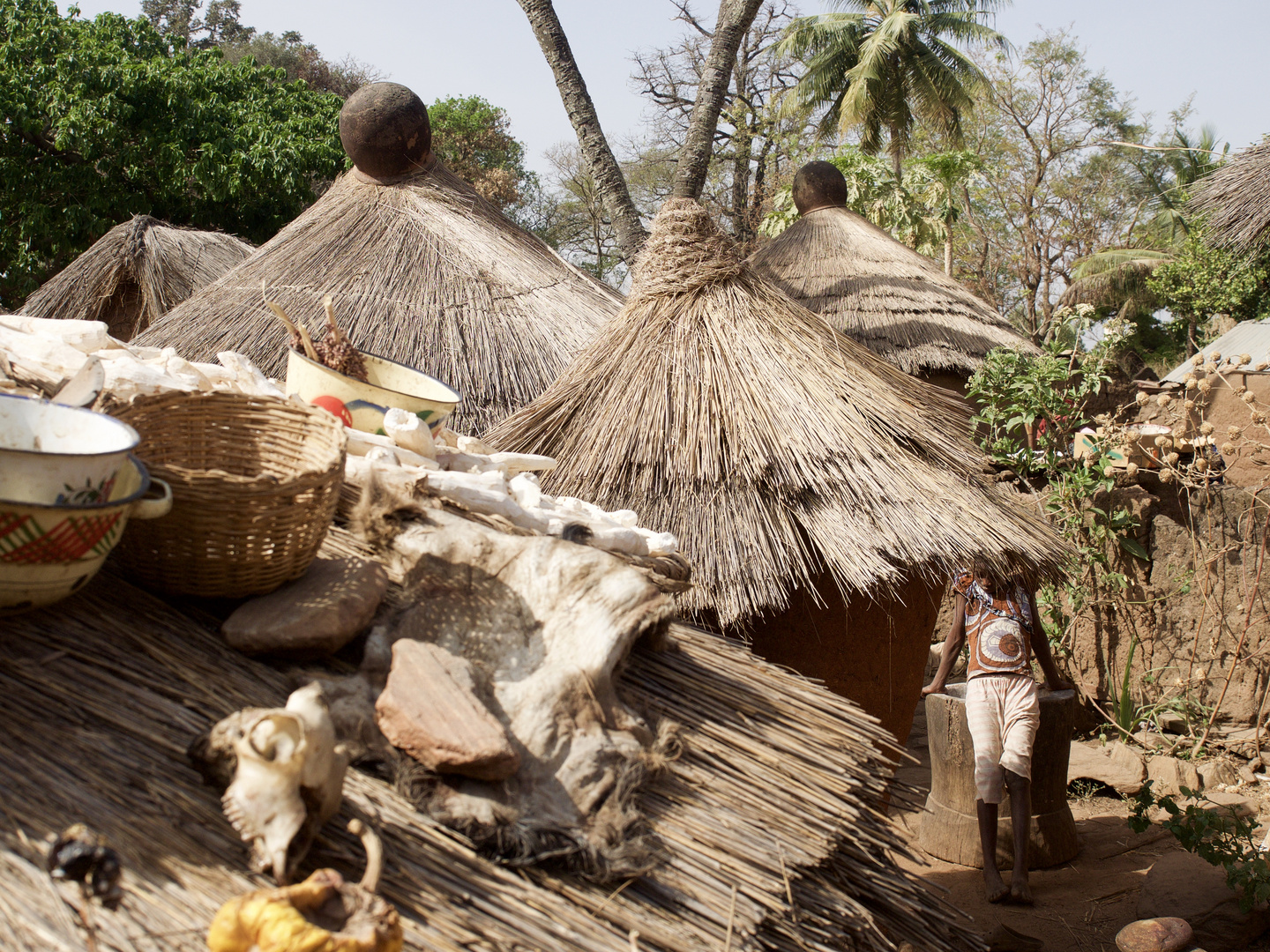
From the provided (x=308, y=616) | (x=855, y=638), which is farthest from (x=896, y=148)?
(x=308, y=616)

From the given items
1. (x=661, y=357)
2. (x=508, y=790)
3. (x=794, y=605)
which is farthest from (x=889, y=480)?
(x=508, y=790)

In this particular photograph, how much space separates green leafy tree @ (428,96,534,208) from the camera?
2039 centimetres

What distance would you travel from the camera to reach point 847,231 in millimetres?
8547

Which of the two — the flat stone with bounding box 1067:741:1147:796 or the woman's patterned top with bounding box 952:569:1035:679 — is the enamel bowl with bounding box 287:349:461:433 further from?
the flat stone with bounding box 1067:741:1147:796

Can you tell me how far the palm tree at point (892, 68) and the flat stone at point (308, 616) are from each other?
630 inches

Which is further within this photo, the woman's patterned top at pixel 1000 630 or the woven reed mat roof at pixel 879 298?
the woven reed mat roof at pixel 879 298

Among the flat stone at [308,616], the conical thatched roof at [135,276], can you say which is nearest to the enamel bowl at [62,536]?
the flat stone at [308,616]

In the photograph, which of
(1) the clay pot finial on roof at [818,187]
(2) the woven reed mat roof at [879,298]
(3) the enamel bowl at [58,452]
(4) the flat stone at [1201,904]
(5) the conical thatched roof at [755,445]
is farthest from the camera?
(1) the clay pot finial on roof at [818,187]

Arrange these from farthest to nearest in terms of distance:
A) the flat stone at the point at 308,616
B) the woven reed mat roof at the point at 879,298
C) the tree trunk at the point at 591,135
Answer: the woven reed mat roof at the point at 879,298 < the tree trunk at the point at 591,135 < the flat stone at the point at 308,616

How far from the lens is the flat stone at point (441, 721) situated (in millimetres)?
1590

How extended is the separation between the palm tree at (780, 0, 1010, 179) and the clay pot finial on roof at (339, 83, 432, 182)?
1210cm

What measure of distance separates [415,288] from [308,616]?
3.65 metres

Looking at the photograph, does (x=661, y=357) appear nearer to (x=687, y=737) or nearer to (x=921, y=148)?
(x=687, y=737)

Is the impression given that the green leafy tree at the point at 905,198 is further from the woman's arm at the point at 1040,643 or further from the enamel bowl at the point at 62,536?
the enamel bowl at the point at 62,536
